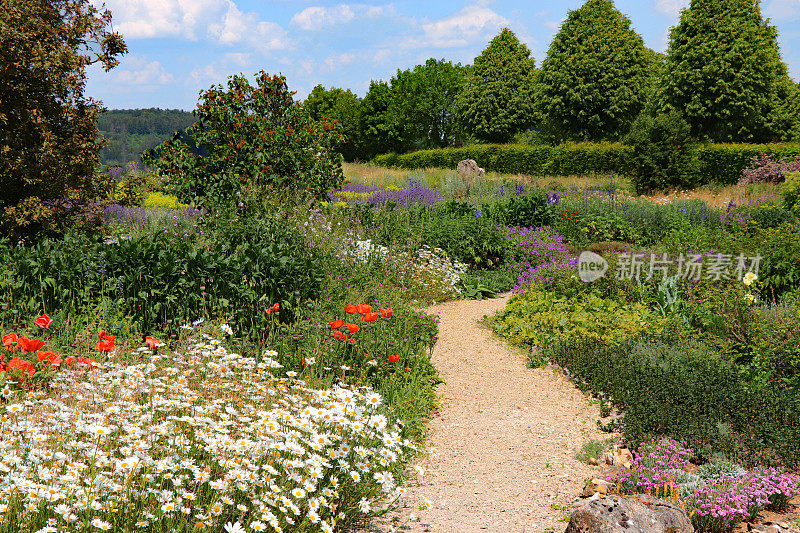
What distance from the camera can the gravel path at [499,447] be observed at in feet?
10.5

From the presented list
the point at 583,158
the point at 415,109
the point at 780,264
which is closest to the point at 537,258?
the point at 780,264

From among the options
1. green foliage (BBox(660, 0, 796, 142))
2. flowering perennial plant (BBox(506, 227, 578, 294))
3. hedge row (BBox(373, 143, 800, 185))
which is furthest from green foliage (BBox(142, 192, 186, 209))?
green foliage (BBox(660, 0, 796, 142))

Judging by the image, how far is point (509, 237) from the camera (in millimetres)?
10039

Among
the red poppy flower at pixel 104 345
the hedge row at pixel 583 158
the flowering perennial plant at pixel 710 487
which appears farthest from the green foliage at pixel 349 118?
the flowering perennial plant at pixel 710 487

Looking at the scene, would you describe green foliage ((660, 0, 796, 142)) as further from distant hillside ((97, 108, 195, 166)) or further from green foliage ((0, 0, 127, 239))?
distant hillside ((97, 108, 195, 166))

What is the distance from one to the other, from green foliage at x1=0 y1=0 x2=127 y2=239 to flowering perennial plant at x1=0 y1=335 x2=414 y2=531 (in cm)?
483

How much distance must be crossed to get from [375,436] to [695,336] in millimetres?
4206

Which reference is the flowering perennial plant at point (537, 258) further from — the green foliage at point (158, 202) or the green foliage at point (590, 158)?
the green foliage at point (590, 158)

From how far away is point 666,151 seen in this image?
708 inches

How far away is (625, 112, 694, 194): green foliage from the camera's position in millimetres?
17984

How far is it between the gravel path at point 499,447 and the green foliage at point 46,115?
5.26 m

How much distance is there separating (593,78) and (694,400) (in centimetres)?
2199

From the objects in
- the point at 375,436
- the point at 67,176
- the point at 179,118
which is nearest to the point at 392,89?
the point at 179,118

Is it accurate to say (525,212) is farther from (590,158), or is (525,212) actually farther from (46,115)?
(590,158)
